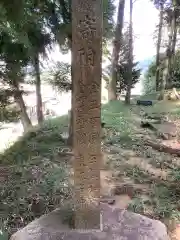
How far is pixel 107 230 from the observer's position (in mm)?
3428

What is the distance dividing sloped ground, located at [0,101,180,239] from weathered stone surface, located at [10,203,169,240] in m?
0.23

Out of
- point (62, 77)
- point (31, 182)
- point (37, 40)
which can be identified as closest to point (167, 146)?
point (62, 77)

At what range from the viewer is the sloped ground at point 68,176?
4.82 metres

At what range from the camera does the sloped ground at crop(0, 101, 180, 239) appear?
190 inches

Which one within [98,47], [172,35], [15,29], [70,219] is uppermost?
[172,35]

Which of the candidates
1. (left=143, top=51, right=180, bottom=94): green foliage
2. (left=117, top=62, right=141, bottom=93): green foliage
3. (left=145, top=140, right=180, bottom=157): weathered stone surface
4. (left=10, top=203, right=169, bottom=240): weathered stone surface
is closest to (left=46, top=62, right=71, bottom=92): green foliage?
(left=145, top=140, right=180, bottom=157): weathered stone surface

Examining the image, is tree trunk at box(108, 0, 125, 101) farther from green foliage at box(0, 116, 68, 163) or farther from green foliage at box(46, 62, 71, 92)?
green foliage at box(46, 62, 71, 92)

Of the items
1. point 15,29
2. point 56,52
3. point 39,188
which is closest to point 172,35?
point 56,52

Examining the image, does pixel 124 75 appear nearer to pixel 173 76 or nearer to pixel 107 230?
pixel 173 76

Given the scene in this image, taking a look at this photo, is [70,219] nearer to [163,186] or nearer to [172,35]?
[163,186]

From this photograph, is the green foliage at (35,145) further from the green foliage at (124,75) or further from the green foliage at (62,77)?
the green foliage at (124,75)

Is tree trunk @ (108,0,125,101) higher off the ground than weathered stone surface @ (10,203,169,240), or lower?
higher

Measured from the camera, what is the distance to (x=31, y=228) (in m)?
3.57

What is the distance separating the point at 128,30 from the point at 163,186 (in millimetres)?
11898
